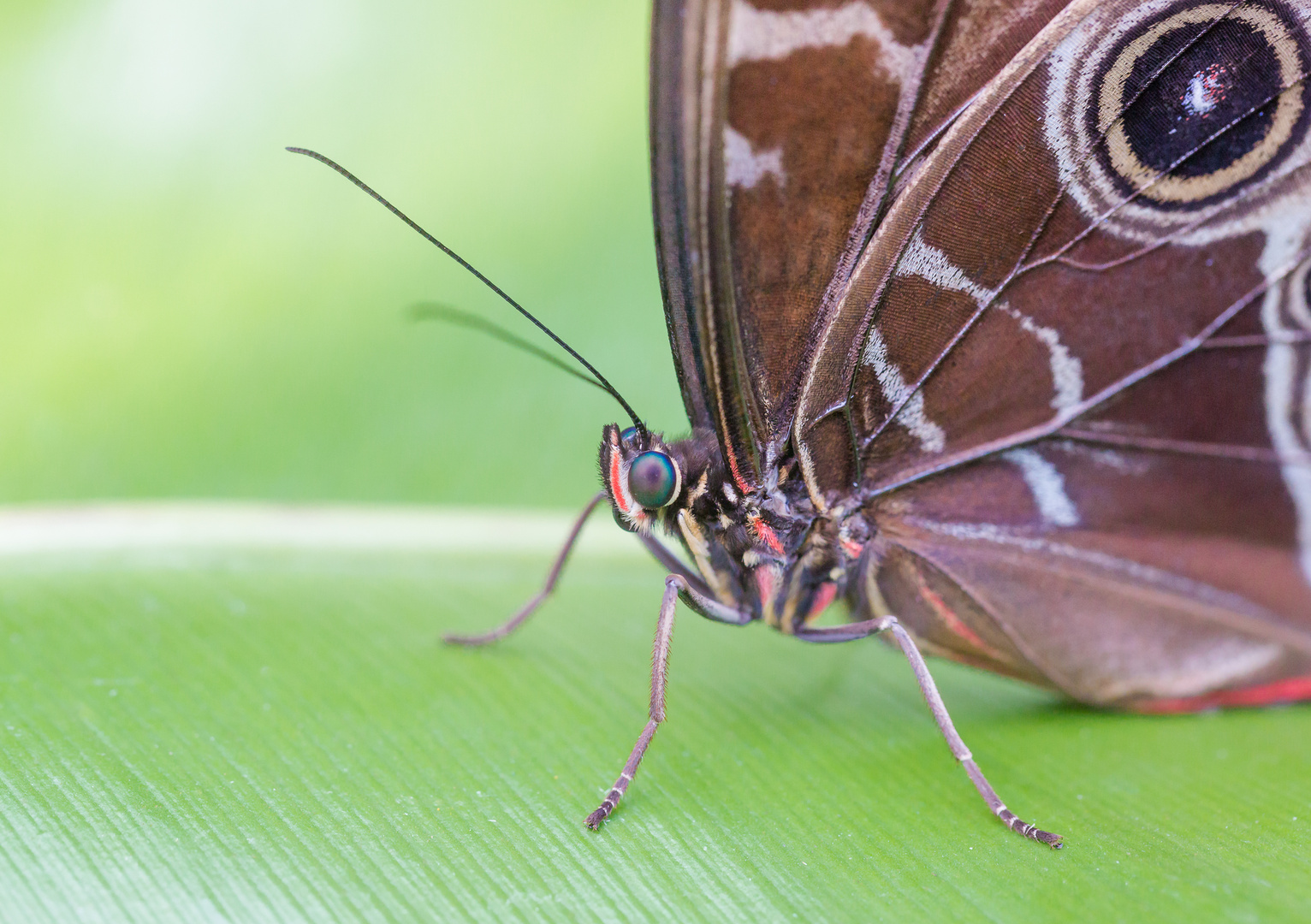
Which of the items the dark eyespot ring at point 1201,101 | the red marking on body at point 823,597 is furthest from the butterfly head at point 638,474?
the dark eyespot ring at point 1201,101

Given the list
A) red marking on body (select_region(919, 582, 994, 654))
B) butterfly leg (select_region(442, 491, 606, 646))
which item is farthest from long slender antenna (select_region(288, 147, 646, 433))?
red marking on body (select_region(919, 582, 994, 654))

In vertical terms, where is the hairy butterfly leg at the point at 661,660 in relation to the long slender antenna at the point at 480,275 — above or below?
below

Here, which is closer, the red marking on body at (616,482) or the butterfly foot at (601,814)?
the butterfly foot at (601,814)

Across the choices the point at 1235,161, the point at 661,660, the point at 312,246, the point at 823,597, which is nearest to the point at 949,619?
the point at 823,597

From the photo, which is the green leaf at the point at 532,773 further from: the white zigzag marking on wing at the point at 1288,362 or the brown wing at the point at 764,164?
the brown wing at the point at 764,164

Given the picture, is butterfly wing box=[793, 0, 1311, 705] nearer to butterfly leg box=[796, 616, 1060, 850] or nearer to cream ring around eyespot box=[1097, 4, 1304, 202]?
cream ring around eyespot box=[1097, 4, 1304, 202]

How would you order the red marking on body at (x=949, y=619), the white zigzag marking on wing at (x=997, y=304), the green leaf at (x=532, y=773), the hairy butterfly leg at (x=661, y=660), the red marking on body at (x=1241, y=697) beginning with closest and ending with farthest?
the green leaf at (x=532, y=773) → the hairy butterfly leg at (x=661, y=660) → the white zigzag marking on wing at (x=997, y=304) → the red marking on body at (x=949, y=619) → the red marking on body at (x=1241, y=697)

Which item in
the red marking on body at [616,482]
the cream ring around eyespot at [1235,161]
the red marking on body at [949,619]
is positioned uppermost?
the cream ring around eyespot at [1235,161]
